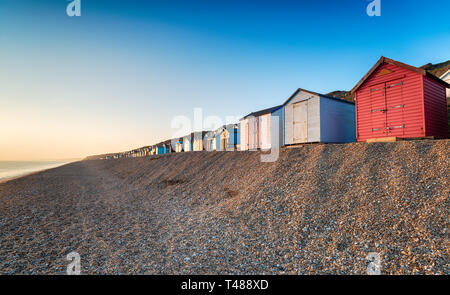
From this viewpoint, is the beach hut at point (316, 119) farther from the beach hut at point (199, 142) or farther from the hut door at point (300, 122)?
the beach hut at point (199, 142)

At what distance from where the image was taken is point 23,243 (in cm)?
780

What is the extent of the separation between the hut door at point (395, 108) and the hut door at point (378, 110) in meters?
0.23

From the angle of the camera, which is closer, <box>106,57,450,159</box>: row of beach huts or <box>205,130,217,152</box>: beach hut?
<box>106,57,450,159</box>: row of beach huts

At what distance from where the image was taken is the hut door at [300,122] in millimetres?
17766

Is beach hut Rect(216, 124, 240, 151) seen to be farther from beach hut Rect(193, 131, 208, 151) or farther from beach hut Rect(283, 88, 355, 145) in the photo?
beach hut Rect(283, 88, 355, 145)

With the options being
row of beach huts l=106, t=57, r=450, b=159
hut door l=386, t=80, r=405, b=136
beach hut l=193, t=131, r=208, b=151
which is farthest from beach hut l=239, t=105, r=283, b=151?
beach hut l=193, t=131, r=208, b=151

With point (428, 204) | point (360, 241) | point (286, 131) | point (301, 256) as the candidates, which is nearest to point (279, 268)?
point (301, 256)

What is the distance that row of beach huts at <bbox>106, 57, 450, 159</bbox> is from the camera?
12847mm

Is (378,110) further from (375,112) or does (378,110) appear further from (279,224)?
(279,224)

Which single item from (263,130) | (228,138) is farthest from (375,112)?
(228,138)
